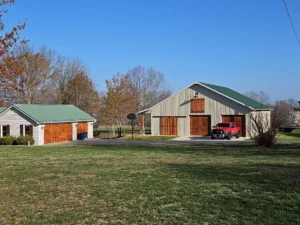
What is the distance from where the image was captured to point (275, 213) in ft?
22.0

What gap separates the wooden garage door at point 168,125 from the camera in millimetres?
43875

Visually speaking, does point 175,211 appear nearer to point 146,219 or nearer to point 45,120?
point 146,219

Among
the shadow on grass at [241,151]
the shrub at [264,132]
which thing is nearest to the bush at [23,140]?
the shadow on grass at [241,151]

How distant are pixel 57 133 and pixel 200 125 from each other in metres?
16.3

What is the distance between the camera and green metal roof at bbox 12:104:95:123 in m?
38.7

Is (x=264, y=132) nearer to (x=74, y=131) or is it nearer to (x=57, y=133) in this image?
(x=57, y=133)

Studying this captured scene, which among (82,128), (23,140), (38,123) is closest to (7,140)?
(23,140)

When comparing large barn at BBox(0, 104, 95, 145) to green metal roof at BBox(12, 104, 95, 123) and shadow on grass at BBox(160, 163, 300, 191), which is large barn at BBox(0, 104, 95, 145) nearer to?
green metal roof at BBox(12, 104, 95, 123)

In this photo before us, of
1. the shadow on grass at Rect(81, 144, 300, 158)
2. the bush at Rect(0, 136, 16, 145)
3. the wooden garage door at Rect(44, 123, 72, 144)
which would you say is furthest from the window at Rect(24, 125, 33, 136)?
the shadow on grass at Rect(81, 144, 300, 158)

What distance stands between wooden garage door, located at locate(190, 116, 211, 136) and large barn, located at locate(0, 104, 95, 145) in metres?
13.9

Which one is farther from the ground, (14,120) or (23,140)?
(14,120)

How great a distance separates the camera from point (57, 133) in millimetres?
40688

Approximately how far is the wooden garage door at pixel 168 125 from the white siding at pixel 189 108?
1.48ft

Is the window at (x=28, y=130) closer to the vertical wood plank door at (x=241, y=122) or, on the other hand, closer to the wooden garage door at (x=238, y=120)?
the wooden garage door at (x=238, y=120)
